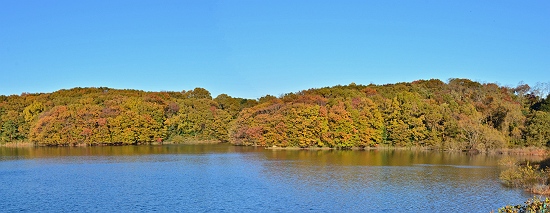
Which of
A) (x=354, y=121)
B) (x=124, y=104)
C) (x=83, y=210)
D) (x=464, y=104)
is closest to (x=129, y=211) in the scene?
(x=83, y=210)

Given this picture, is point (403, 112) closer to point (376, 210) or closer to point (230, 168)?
point (230, 168)

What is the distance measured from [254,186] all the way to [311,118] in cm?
3394

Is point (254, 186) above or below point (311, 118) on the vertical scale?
below

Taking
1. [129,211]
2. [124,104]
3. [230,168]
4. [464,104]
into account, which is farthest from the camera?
[124,104]

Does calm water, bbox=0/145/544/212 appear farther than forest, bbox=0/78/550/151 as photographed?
No

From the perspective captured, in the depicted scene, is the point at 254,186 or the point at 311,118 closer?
the point at 254,186

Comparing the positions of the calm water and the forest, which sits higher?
the forest

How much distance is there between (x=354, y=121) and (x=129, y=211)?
4413 centimetres

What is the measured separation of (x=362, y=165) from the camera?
4144cm

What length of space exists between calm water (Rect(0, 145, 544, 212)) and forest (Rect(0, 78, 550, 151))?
49.7ft

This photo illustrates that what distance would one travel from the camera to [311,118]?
207ft

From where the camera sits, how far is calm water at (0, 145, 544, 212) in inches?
925

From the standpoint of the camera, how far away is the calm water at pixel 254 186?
Result: 2350 cm

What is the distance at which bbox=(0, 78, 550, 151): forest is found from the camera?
5862cm
